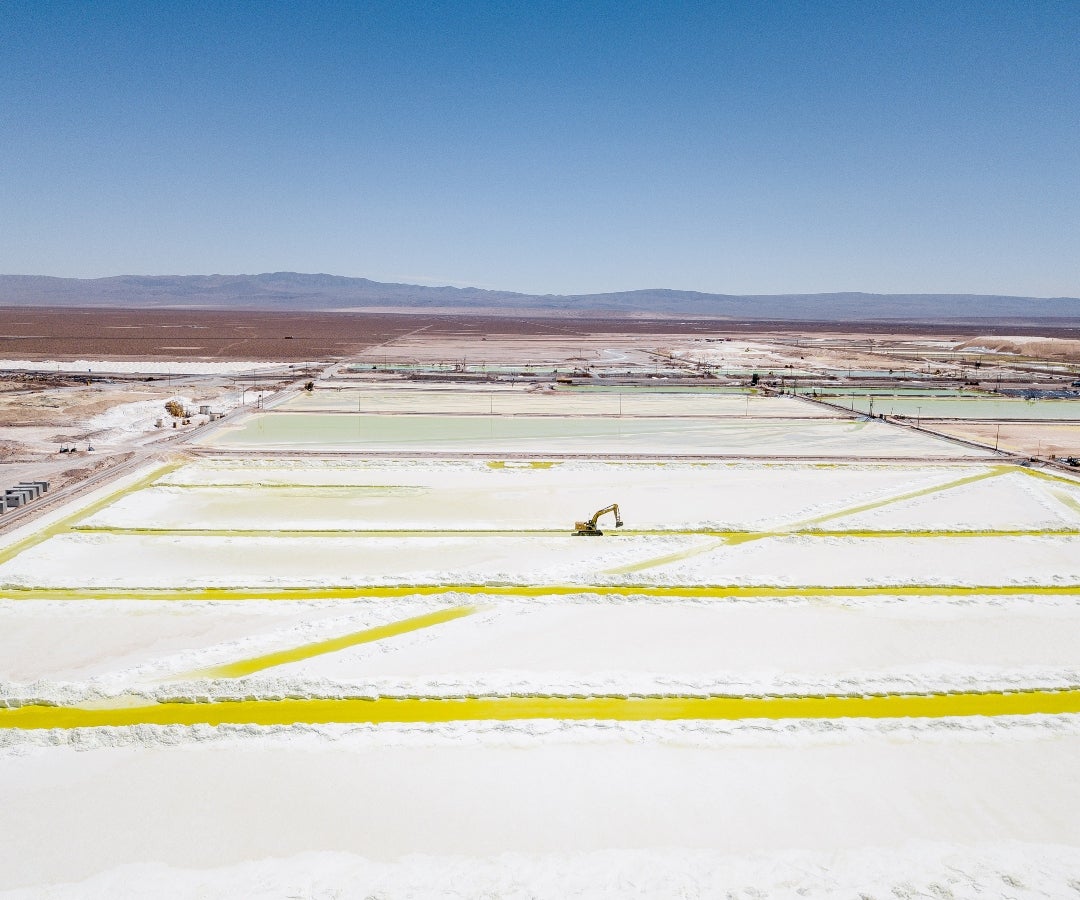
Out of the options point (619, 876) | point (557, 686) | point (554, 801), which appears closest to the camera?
point (619, 876)

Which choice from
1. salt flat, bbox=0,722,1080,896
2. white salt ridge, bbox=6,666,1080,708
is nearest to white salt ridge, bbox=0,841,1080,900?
salt flat, bbox=0,722,1080,896

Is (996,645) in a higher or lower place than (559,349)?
lower

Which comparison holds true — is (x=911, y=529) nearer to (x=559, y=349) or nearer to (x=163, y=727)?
(x=163, y=727)

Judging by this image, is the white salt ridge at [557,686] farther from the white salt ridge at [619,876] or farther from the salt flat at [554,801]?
the white salt ridge at [619,876]

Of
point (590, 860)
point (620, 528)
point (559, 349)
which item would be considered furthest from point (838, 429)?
point (559, 349)

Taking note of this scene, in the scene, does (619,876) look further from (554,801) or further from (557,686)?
(557,686)

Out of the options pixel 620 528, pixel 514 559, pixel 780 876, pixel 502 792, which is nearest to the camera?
pixel 780 876

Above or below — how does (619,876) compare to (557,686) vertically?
below

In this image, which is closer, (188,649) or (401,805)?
(401,805)

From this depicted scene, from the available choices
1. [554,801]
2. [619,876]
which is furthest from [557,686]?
[619,876]

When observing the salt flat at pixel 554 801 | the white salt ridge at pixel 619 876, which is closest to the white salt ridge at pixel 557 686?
the salt flat at pixel 554 801

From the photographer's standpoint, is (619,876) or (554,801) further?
(554,801)
